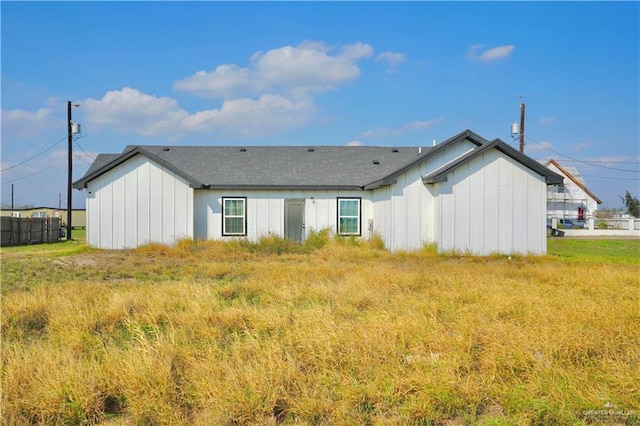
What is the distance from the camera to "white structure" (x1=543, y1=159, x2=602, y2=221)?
189 ft

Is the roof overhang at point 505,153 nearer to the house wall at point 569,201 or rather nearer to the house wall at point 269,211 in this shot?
→ the house wall at point 269,211

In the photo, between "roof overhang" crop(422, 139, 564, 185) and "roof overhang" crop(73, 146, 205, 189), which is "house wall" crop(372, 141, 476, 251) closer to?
"roof overhang" crop(422, 139, 564, 185)

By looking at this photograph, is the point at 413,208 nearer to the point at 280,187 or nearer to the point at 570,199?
the point at 280,187

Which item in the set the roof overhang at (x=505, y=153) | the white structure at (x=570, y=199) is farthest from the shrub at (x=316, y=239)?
the white structure at (x=570, y=199)

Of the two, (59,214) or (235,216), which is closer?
(235,216)

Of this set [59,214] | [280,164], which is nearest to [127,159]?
[280,164]

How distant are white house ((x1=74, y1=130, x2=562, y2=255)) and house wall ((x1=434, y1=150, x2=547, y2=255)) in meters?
0.03

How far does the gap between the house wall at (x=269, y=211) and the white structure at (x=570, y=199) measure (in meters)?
46.7

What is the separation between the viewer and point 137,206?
18438mm

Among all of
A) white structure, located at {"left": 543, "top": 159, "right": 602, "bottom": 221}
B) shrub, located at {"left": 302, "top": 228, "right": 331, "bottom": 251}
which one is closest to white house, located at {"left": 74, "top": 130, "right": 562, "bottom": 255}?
shrub, located at {"left": 302, "top": 228, "right": 331, "bottom": 251}

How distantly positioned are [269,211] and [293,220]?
116 centimetres

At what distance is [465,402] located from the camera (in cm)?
388

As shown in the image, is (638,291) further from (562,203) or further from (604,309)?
(562,203)

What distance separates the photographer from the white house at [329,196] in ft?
50.4
